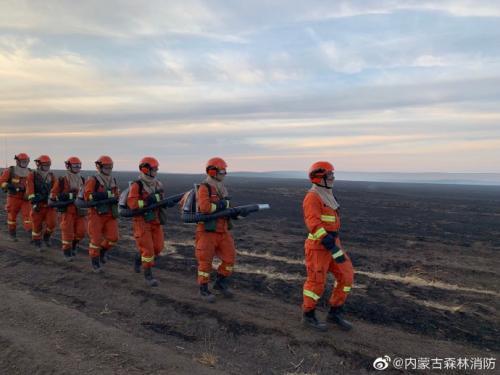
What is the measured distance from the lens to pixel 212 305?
706cm

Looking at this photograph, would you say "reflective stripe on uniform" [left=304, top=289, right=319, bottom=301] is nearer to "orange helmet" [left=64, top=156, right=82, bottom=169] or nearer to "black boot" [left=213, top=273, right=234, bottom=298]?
"black boot" [left=213, top=273, right=234, bottom=298]

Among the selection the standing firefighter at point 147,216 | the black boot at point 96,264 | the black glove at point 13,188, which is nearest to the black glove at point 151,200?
the standing firefighter at point 147,216

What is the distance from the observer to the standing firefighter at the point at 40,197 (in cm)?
1098

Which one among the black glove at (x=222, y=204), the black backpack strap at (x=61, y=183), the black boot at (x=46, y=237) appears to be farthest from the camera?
the black boot at (x=46, y=237)

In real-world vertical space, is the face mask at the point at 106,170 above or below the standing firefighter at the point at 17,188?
above

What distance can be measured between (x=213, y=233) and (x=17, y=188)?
7.81m

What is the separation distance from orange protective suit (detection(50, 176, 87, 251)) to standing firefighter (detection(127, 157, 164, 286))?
2.87m

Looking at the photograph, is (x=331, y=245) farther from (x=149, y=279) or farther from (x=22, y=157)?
(x=22, y=157)

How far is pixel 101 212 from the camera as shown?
921cm

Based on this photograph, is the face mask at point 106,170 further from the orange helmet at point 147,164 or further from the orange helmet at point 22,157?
the orange helmet at point 22,157

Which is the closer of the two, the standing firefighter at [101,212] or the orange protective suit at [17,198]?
the standing firefighter at [101,212]

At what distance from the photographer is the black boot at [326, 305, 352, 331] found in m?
6.20

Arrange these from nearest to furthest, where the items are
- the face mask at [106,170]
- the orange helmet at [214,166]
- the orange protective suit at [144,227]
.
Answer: the orange helmet at [214,166]
the orange protective suit at [144,227]
the face mask at [106,170]

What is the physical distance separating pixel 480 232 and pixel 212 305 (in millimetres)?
15716
